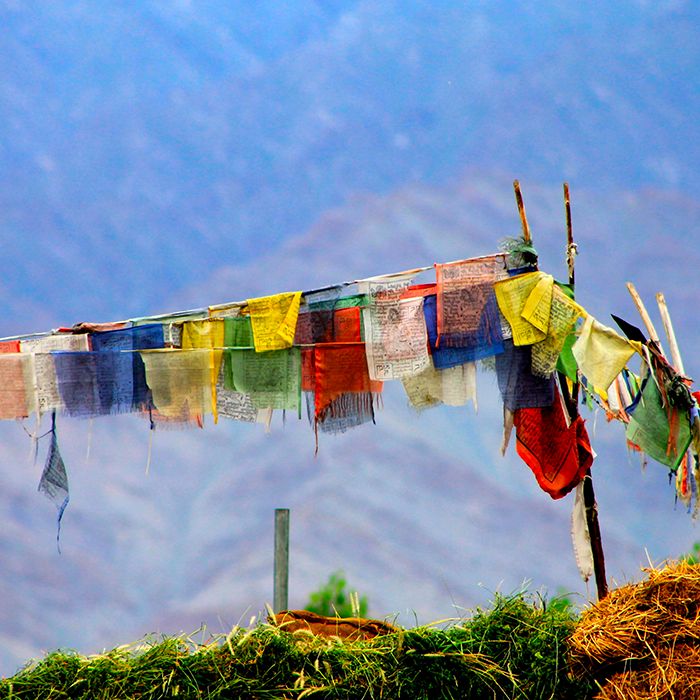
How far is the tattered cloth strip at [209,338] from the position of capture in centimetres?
466

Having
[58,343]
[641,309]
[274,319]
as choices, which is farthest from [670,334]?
[58,343]

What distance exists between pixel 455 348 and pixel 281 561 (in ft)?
5.21

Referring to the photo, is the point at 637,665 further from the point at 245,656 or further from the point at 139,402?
the point at 139,402

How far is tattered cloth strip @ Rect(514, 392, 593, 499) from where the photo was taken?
4.48m

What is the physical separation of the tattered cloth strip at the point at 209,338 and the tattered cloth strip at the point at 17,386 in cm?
102

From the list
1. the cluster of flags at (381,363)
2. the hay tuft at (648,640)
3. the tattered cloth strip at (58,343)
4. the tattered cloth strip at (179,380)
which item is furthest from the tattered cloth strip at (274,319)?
the hay tuft at (648,640)

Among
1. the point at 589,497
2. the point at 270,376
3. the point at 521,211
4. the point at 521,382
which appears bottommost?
the point at 589,497

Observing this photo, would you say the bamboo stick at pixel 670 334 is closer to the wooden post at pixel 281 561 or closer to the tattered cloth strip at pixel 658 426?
the tattered cloth strip at pixel 658 426

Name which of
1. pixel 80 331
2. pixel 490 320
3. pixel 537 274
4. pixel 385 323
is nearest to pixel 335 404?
pixel 385 323

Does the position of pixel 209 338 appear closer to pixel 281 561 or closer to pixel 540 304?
pixel 281 561

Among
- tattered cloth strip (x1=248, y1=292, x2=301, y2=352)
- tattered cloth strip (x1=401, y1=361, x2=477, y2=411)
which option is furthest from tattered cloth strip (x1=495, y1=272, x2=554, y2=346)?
tattered cloth strip (x1=248, y1=292, x2=301, y2=352)

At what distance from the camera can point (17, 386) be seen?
4.84 meters

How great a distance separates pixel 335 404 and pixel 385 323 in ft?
2.00

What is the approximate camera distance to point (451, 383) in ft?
14.5
